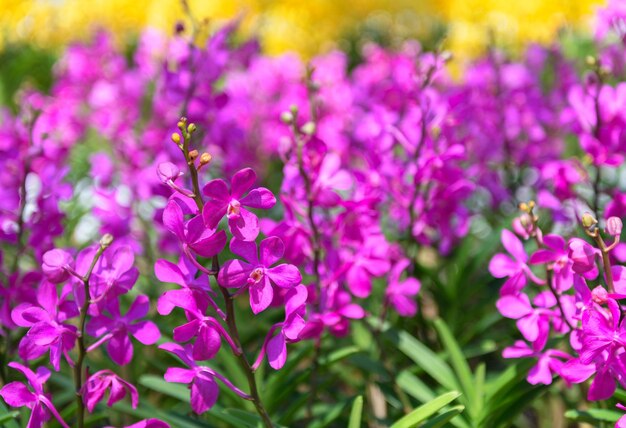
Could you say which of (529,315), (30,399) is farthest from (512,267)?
(30,399)

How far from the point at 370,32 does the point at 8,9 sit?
4.97m

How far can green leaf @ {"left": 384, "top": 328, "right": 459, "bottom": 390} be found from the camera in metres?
1.66

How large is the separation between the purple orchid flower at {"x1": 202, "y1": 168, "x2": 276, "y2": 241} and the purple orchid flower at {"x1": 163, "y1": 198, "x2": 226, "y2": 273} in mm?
16

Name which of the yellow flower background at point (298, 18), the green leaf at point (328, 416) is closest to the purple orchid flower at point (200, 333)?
the green leaf at point (328, 416)

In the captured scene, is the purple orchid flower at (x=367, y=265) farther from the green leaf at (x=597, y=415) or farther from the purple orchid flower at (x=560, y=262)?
the green leaf at (x=597, y=415)

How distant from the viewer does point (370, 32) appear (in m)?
10.5

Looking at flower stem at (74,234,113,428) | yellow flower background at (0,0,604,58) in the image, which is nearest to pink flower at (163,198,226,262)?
flower stem at (74,234,113,428)

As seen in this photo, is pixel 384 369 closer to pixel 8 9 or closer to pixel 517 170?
pixel 517 170

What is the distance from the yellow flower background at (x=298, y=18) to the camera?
6.88 meters

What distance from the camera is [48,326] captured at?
46.2 inches

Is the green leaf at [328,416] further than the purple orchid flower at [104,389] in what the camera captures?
Yes

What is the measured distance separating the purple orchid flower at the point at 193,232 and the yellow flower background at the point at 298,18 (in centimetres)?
491

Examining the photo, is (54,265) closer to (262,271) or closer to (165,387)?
(262,271)

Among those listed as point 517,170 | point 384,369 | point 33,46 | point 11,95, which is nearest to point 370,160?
point 384,369
